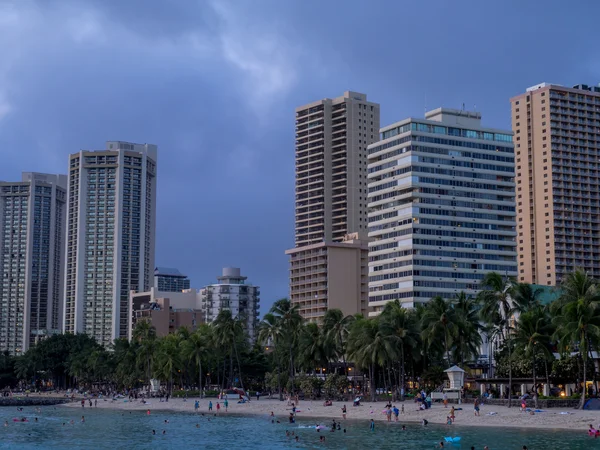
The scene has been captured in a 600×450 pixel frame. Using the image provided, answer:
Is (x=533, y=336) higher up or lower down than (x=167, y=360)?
higher up

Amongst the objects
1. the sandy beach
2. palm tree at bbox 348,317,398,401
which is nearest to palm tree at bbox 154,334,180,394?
the sandy beach

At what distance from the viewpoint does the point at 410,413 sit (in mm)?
105812

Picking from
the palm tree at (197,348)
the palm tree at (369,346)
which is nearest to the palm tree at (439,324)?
the palm tree at (369,346)

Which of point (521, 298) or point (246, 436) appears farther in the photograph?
point (521, 298)

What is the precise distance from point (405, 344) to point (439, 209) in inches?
2686

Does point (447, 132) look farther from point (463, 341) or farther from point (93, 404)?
point (93, 404)

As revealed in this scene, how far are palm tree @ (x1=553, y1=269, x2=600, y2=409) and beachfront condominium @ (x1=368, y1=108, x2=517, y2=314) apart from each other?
85.5m

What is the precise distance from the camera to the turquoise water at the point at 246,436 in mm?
77562

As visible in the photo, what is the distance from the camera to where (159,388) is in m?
180

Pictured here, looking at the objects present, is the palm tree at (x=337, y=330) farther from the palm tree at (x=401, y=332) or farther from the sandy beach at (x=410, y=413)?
the palm tree at (x=401, y=332)

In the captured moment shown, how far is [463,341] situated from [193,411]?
45.1 meters

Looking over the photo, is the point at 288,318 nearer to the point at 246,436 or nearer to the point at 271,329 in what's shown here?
the point at 271,329

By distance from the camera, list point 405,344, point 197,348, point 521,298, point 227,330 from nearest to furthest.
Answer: point 521,298, point 405,344, point 227,330, point 197,348

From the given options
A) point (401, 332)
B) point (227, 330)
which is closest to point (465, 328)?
point (401, 332)
